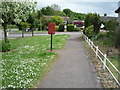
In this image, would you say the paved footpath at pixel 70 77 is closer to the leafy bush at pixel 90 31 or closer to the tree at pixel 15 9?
the tree at pixel 15 9

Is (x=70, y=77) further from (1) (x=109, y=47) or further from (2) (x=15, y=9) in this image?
(1) (x=109, y=47)

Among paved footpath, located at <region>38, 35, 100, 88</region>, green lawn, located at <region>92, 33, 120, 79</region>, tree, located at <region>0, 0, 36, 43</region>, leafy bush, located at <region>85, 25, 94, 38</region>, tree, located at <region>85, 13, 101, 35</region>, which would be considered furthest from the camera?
tree, located at <region>85, 13, 101, 35</region>

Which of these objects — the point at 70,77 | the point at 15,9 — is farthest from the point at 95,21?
the point at 70,77

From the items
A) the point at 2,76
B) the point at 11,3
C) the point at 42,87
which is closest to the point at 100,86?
the point at 42,87

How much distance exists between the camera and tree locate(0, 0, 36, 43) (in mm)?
13547

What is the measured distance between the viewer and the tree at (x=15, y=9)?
13.5m

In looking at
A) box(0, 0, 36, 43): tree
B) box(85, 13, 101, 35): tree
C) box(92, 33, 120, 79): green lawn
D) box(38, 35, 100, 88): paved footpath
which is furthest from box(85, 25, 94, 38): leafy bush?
box(38, 35, 100, 88): paved footpath

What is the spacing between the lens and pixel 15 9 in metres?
14.7

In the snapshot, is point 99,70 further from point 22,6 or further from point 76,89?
point 22,6

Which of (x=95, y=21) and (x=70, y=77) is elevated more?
(x=95, y=21)

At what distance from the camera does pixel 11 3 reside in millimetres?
14211

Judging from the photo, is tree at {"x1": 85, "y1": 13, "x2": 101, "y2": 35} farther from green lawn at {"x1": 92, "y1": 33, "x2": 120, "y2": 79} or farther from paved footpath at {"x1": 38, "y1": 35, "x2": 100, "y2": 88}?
paved footpath at {"x1": 38, "y1": 35, "x2": 100, "y2": 88}

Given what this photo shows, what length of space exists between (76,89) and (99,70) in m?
2.79

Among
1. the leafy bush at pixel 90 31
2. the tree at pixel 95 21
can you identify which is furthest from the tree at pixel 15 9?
the tree at pixel 95 21
